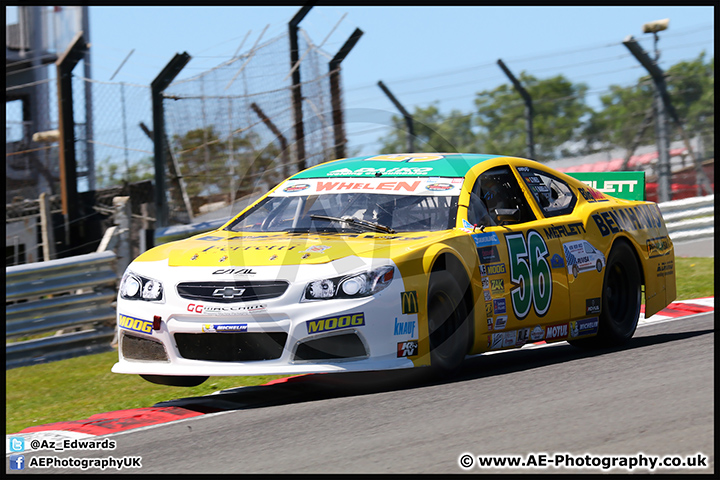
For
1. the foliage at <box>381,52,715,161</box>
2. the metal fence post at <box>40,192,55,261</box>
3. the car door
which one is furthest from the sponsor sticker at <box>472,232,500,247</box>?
the foliage at <box>381,52,715,161</box>

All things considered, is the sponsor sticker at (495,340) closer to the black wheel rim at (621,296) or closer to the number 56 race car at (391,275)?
the number 56 race car at (391,275)

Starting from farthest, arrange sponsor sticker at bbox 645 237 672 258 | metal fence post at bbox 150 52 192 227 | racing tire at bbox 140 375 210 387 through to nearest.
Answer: metal fence post at bbox 150 52 192 227 < sponsor sticker at bbox 645 237 672 258 < racing tire at bbox 140 375 210 387

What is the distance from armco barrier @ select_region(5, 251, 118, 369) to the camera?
825 cm

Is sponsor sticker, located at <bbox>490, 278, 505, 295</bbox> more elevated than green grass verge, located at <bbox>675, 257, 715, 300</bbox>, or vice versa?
sponsor sticker, located at <bbox>490, 278, 505, 295</bbox>

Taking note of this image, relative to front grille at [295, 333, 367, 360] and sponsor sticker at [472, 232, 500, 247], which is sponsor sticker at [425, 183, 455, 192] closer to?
sponsor sticker at [472, 232, 500, 247]

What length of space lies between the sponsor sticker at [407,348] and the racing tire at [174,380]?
4.32 ft

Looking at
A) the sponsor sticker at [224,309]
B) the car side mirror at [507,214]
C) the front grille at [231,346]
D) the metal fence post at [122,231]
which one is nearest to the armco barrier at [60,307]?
the metal fence post at [122,231]

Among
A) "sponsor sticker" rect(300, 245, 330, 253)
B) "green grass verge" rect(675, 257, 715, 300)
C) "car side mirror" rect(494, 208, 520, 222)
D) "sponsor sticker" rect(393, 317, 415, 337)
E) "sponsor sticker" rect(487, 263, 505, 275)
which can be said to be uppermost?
"car side mirror" rect(494, 208, 520, 222)

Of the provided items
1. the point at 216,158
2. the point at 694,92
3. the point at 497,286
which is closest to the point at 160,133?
the point at 216,158

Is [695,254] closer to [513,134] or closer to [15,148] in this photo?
[513,134]

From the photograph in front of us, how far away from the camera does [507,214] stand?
600 cm

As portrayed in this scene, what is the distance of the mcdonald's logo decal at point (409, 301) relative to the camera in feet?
16.9

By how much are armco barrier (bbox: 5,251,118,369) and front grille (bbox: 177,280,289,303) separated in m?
3.61

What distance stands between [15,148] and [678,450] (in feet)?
34.8
